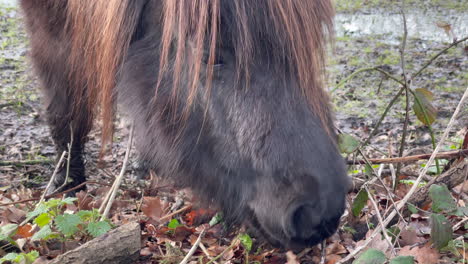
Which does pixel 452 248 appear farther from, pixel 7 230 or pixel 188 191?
pixel 7 230

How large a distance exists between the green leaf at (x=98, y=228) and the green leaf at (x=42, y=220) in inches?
7.6

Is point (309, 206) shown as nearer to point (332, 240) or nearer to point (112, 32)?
point (332, 240)

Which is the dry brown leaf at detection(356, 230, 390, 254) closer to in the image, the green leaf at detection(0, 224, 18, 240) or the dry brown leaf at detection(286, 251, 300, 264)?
the dry brown leaf at detection(286, 251, 300, 264)

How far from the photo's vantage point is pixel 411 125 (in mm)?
4879

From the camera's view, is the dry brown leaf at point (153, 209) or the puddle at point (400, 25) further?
the puddle at point (400, 25)

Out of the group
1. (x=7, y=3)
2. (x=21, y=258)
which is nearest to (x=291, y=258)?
(x=21, y=258)

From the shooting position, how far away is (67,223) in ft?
7.34

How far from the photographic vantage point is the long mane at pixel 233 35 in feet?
6.95

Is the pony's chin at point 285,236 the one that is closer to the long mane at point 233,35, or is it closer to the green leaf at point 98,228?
the long mane at point 233,35

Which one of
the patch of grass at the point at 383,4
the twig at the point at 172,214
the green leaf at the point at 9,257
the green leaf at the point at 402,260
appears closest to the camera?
the green leaf at the point at 402,260

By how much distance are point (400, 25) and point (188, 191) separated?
588 cm

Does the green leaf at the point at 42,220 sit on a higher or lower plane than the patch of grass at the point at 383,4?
lower

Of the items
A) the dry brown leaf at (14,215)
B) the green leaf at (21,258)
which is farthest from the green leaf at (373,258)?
the dry brown leaf at (14,215)

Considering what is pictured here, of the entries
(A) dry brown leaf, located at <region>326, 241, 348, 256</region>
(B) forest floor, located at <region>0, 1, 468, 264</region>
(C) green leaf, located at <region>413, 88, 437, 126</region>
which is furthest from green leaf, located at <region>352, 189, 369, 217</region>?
(C) green leaf, located at <region>413, 88, 437, 126</region>
